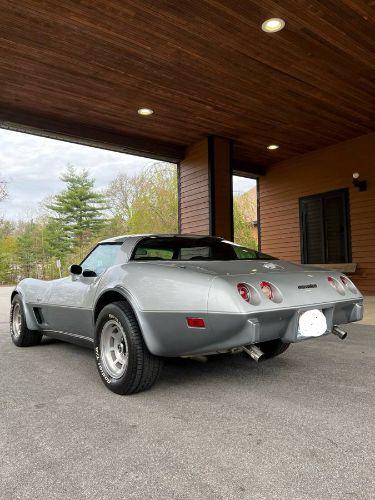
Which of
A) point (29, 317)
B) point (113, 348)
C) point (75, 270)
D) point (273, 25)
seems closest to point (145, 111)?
point (273, 25)

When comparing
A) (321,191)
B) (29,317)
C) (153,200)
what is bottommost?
(29,317)

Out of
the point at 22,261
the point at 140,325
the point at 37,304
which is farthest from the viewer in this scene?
the point at 22,261

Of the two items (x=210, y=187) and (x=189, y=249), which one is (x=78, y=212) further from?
(x=189, y=249)

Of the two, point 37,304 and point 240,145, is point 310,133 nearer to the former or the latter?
point 240,145

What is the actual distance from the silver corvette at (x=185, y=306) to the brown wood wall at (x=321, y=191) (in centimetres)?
595

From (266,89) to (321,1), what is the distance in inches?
79.3

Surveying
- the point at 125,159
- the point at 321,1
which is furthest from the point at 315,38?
the point at 125,159

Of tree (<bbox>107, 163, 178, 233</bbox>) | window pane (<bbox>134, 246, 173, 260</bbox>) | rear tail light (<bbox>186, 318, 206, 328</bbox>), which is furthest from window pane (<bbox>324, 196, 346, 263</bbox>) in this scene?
tree (<bbox>107, 163, 178, 233</bbox>)

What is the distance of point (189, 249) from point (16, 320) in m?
2.31

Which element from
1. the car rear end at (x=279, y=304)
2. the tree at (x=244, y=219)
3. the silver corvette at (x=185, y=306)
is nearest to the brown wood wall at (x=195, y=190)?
the silver corvette at (x=185, y=306)

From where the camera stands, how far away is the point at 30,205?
32969mm

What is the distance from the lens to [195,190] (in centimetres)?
847

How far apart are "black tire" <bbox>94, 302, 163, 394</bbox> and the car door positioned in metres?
0.49

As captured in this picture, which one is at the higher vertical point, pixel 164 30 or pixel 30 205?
pixel 30 205
